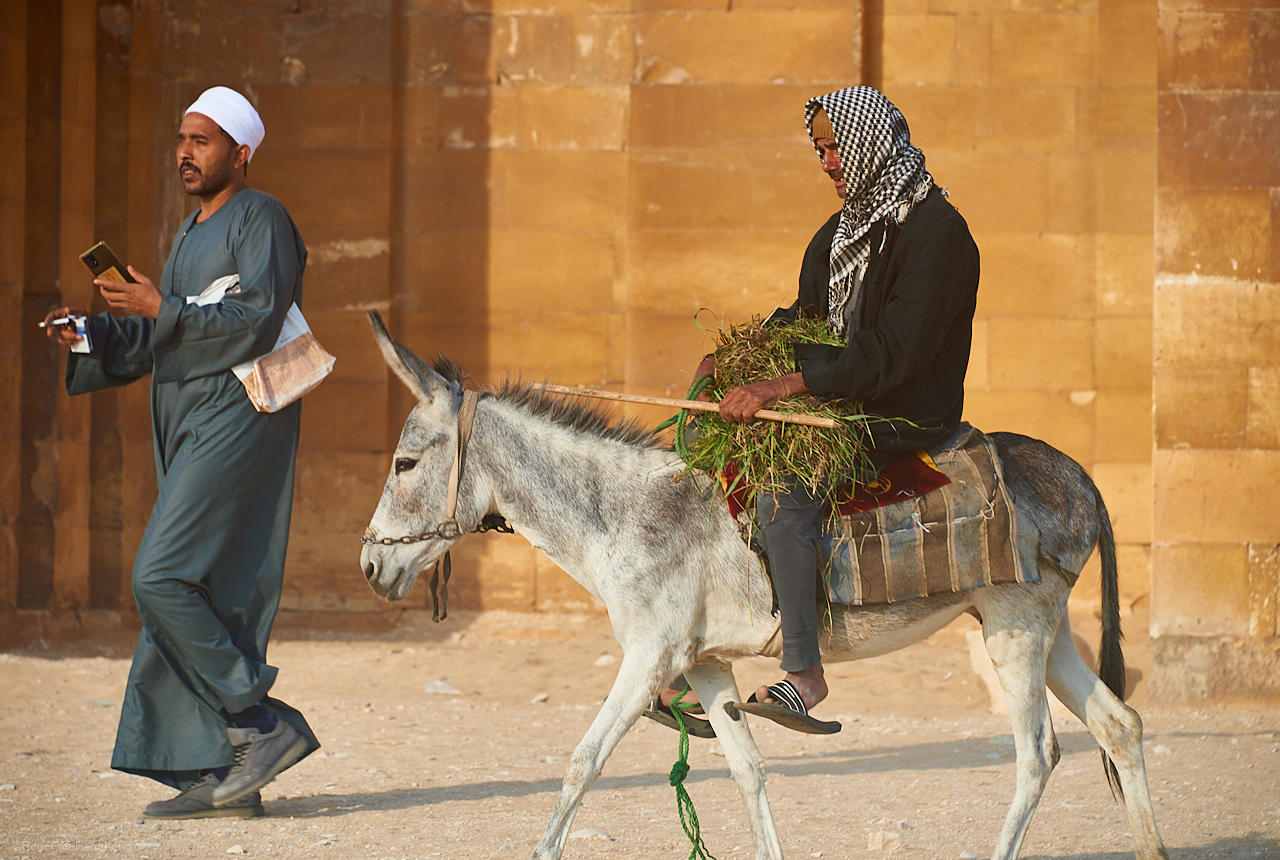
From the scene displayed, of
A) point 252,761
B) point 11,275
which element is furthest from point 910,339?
point 11,275

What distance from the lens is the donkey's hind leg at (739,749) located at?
4.16 metres

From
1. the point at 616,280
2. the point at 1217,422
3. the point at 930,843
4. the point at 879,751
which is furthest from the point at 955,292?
the point at 616,280

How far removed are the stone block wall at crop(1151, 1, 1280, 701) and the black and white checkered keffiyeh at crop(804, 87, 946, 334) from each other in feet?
12.4

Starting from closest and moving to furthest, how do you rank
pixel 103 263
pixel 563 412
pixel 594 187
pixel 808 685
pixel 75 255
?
pixel 808 685
pixel 563 412
pixel 103 263
pixel 75 255
pixel 594 187

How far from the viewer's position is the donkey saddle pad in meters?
4.05

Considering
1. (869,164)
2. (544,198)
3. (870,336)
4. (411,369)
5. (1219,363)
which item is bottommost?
(411,369)

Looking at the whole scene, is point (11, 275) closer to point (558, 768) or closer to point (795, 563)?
point (558, 768)

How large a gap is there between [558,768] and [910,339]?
3202mm

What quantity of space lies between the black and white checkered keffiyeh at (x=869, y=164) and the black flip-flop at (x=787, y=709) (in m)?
1.20

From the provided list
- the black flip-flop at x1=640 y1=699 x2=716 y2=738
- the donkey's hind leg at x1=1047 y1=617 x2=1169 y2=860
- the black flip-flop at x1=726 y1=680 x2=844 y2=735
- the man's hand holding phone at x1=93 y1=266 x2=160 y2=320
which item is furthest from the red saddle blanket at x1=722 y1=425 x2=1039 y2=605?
the man's hand holding phone at x1=93 y1=266 x2=160 y2=320

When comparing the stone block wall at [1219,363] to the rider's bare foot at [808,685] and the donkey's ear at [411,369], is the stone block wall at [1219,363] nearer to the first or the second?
the rider's bare foot at [808,685]

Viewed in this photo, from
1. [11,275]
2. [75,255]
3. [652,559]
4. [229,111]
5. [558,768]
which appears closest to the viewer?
[652,559]

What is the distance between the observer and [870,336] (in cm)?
398

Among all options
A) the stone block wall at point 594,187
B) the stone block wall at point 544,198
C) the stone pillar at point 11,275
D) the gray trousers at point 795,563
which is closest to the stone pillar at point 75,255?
the stone block wall at point 544,198
